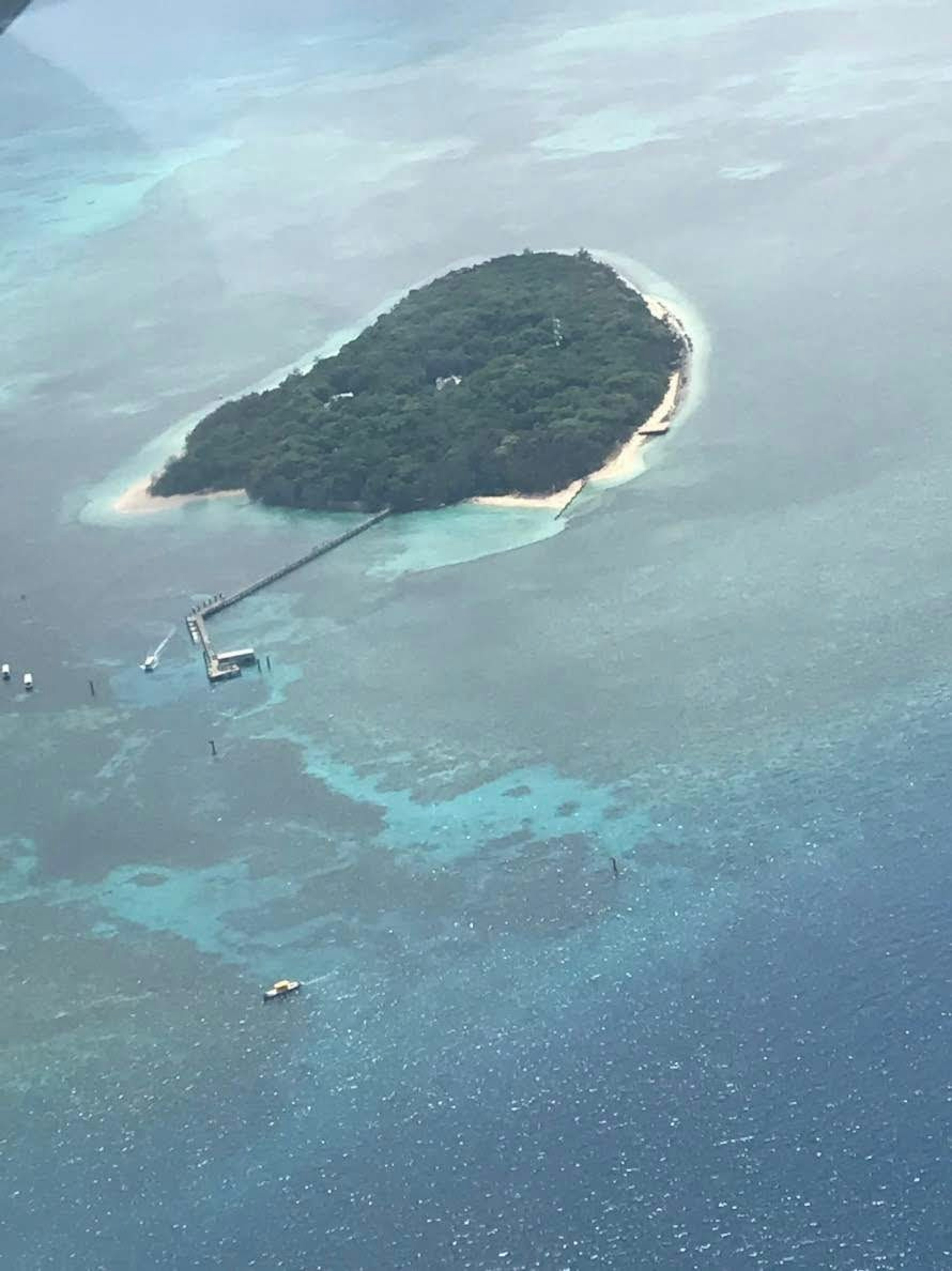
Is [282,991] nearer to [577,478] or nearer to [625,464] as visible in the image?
[577,478]

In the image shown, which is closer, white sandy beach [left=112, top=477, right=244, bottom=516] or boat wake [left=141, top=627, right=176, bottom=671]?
boat wake [left=141, top=627, right=176, bottom=671]

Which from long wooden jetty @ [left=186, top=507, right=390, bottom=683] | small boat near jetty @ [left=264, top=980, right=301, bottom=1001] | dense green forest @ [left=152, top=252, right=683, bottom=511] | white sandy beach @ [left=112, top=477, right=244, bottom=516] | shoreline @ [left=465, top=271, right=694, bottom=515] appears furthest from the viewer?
white sandy beach @ [left=112, top=477, right=244, bottom=516]

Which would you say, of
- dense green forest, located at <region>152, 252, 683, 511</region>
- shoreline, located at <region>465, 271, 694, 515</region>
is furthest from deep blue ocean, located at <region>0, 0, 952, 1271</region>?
dense green forest, located at <region>152, 252, 683, 511</region>

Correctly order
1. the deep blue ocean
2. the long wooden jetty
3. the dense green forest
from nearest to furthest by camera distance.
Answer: the deep blue ocean
the long wooden jetty
the dense green forest

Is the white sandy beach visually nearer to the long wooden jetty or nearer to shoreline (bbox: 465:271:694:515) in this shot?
the long wooden jetty

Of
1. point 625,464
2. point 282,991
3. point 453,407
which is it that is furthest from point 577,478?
point 282,991

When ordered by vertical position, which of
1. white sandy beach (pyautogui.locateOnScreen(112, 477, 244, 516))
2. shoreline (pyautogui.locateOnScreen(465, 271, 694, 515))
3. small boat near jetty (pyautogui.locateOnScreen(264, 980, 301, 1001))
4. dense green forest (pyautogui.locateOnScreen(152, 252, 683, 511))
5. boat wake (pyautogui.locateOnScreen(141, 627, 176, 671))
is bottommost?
small boat near jetty (pyautogui.locateOnScreen(264, 980, 301, 1001))

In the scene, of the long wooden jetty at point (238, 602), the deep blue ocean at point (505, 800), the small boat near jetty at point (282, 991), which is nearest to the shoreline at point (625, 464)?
the deep blue ocean at point (505, 800)

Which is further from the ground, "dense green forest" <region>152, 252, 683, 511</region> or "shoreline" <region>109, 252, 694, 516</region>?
"dense green forest" <region>152, 252, 683, 511</region>
